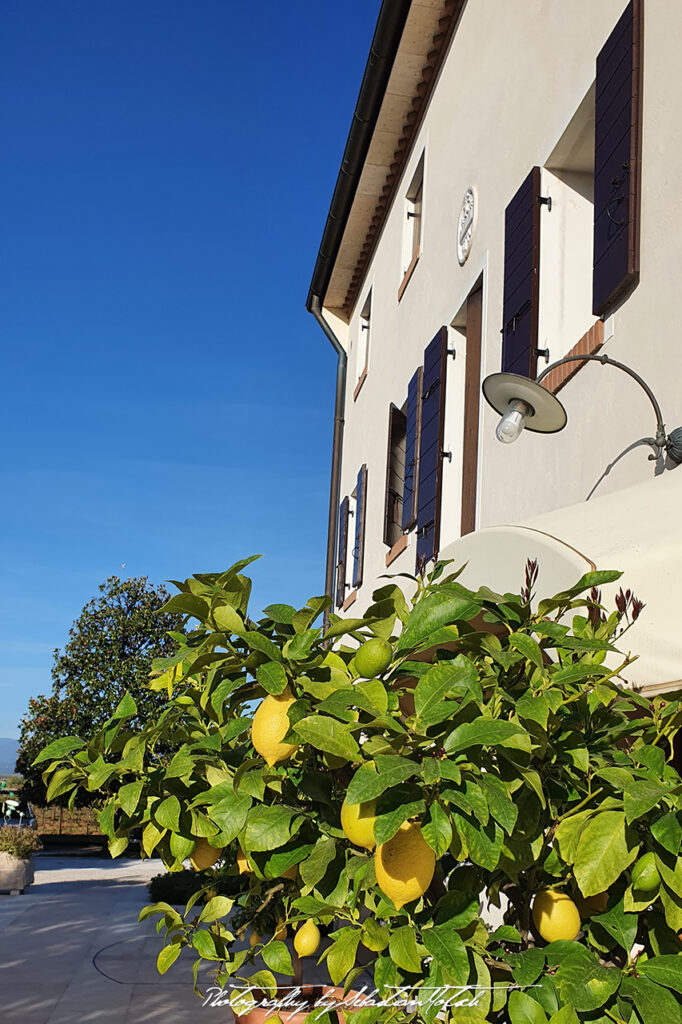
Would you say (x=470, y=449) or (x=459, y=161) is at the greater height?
(x=459, y=161)

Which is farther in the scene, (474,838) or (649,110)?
(649,110)

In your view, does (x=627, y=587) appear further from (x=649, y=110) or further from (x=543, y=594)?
(x=649, y=110)

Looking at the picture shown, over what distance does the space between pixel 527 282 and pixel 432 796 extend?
4.79 meters

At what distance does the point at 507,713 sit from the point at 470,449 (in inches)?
227

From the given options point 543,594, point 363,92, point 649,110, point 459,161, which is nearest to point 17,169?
point 363,92

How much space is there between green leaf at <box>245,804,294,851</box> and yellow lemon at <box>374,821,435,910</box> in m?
0.14

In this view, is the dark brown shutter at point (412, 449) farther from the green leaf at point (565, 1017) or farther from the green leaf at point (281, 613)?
the green leaf at point (565, 1017)

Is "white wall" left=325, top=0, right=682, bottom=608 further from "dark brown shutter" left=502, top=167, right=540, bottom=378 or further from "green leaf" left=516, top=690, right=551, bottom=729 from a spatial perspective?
"green leaf" left=516, top=690, right=551, bottom=729

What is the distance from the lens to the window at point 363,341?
1261 cm

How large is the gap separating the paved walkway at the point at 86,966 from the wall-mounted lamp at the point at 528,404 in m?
4.90

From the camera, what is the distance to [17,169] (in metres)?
19.5

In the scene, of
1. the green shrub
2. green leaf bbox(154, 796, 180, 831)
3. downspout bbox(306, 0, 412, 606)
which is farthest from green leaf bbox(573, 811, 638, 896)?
the green shrub

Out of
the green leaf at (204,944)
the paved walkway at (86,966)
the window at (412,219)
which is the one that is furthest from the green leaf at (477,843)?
the window at (412,219)

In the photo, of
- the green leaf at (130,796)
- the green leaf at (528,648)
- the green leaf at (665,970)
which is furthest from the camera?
the green leaf at (130,796)
